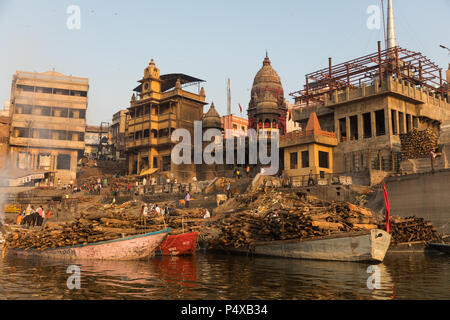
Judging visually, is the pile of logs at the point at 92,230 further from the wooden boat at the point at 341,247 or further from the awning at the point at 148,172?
the awning at the point at 148,172

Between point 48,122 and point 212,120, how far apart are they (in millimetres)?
24354

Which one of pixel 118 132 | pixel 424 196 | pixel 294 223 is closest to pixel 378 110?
pixel 424 196

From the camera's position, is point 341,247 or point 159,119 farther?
point 159,119

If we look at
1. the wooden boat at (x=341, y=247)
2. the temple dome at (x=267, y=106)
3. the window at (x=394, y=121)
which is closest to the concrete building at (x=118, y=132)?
the temple dome at (x=267, y=106)

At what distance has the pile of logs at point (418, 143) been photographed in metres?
32.8

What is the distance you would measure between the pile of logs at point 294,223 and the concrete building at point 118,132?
56.9 metres

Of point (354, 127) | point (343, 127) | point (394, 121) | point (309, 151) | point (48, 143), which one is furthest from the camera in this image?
point (48, 143)

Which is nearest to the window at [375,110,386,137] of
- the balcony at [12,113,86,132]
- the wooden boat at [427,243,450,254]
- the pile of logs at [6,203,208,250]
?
the wooden boat at [427,243,450,254]

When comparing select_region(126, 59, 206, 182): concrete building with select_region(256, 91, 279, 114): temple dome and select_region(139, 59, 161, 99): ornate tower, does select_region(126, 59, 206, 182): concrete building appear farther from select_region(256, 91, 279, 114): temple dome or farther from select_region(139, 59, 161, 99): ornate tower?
select_region(256, 91, 279, 114): temple dome

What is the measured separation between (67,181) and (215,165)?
21.5 meters

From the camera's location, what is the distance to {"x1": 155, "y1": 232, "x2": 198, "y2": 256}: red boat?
20.3 metres

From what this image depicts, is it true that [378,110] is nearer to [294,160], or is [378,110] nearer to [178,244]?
[294,160]

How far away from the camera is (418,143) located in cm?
3356
